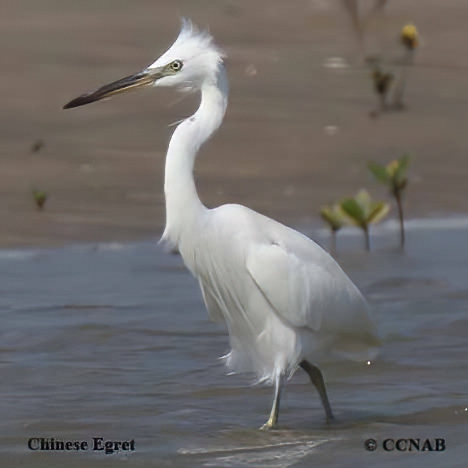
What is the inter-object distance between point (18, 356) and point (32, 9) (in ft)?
29.6

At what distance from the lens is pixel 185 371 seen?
6723mm

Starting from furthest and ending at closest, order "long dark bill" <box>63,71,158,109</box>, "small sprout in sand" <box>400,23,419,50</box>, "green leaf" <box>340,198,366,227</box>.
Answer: "small sprout in sand" <box>400,23,419,50</box> < "green leaf" <box>340,198,366,227</box> < "long dark bill" <box>63,71,158,109</box>

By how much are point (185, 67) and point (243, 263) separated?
2.81 feet

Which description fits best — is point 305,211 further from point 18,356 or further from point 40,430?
point 40,430

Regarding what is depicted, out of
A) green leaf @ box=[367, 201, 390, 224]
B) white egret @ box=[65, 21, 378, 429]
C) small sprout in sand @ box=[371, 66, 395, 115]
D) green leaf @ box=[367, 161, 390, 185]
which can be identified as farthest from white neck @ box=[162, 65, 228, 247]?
small sprout in sand @ box=[371, 66, 395, 115]

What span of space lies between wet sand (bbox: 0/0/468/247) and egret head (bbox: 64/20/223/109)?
11.7ft

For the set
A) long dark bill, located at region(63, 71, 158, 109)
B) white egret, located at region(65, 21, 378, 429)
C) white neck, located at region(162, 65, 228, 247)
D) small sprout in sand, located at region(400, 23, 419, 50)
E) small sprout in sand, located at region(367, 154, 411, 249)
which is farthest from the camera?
small sprout in sand, located at region(400, 23, 419, 50)

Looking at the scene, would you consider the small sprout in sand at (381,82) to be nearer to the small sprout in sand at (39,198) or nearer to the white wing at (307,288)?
the small sprout in sand at (39,198)

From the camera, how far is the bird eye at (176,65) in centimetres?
570

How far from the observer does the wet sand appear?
1012cm

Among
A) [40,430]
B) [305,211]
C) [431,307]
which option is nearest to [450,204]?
[305,211]

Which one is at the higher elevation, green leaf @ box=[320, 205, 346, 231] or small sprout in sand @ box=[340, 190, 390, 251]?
small sprout in sand @ box=[340, 190, 390, 251]

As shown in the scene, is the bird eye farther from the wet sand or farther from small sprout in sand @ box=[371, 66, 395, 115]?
small sprout in sand @ box=[371, 66, 395, 115]

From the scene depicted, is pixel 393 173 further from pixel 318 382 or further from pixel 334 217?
pixel 318 382
